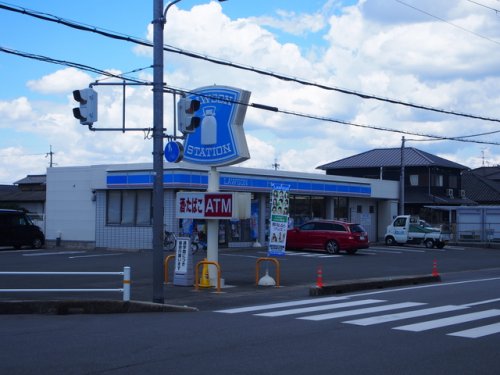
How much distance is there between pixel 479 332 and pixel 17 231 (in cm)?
2937

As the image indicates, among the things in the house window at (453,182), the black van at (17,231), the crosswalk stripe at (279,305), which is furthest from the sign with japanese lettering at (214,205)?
the house window at (453,182)

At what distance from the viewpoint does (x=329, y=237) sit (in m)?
36.0

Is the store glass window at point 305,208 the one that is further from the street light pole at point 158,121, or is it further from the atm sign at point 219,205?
the street light pole at point 158,121

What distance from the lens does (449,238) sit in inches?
Answer: 1976

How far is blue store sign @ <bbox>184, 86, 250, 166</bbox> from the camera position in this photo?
19188 millimetres

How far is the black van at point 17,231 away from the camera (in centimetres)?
3569

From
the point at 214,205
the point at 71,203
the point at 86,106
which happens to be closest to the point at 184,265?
the point at 214,205

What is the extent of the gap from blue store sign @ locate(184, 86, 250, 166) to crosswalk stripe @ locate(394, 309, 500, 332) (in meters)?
7.87

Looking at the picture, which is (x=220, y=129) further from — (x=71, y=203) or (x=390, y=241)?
(x=390, y=241)

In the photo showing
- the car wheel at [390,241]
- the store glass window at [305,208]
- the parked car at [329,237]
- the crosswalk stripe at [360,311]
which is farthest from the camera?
the car wheel at [390,241]

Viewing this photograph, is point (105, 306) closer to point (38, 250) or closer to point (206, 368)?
point (206, 368)

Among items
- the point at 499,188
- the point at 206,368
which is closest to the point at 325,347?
the point at 206,368

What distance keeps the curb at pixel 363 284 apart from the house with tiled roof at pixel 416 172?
39945 mm

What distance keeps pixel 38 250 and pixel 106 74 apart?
22022 mm
